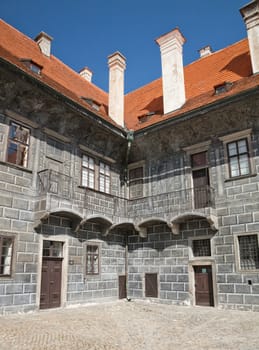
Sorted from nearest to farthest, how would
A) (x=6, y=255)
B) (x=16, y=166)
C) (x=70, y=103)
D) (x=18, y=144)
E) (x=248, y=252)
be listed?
(x=6, y=255)
(x=16, y=166)
(x=18, y=144)
(x=248, y=252)
(x=70, y=103)

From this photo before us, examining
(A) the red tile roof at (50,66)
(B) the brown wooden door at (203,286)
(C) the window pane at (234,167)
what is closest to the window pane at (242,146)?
(C) the window pane at (234,167)

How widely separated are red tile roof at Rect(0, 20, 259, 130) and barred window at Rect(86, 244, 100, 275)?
585 cm

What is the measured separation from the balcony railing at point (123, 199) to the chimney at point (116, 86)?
428cm

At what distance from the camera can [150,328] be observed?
28.9 feet

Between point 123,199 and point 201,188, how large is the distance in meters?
3.91

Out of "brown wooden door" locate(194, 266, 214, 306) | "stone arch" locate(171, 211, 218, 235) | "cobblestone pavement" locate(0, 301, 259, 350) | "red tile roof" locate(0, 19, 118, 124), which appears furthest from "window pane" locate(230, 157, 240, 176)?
"red tile roof" locate(0, 19, 118, 124)

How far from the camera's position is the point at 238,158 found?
536 inches


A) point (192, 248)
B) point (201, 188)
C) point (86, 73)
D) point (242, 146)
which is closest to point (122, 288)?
point (192, 248)

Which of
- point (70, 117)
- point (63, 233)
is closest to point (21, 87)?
point (70, 117)

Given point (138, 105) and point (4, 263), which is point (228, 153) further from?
point (4, 263)

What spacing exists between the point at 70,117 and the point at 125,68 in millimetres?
6282

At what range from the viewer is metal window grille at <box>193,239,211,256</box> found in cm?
1377

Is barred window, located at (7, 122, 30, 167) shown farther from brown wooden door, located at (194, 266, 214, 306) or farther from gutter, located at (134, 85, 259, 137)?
brown wooden door, located at (194, 266, 214, 306)

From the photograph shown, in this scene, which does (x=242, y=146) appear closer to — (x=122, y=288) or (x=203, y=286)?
(x=203, y=286)
